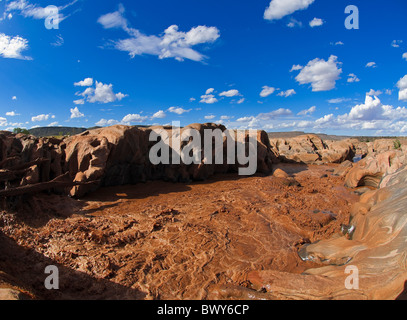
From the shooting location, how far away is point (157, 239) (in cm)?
568

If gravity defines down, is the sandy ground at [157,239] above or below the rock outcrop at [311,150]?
below

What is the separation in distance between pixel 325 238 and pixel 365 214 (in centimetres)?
119

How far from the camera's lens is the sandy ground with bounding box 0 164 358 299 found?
4.05 meters

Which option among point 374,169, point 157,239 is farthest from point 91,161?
point 374,169

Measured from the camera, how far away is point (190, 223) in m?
6.63

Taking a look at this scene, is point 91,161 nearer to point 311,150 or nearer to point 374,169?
point 374,169

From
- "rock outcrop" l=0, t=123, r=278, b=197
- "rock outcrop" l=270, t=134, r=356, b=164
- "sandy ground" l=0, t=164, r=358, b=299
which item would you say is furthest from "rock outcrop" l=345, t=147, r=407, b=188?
"rock outcrop" l=270, t=134, r=356, b=164

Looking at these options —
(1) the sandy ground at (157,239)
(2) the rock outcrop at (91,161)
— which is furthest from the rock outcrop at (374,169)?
(2) the rock outcrop at (91,161)

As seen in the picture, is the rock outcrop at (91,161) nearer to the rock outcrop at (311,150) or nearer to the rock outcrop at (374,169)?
the rock outcrop at (374,169)

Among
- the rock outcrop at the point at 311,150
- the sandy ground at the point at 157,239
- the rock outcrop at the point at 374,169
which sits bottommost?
the sandy ground at the point at 157,239

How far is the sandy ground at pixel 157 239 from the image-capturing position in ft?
13.3

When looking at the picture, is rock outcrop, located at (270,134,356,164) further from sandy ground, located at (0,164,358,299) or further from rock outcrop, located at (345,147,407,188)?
sandy ground, located at (0,164,358,299)

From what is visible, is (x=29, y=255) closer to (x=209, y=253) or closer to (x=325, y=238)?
(x=209, y=253)
